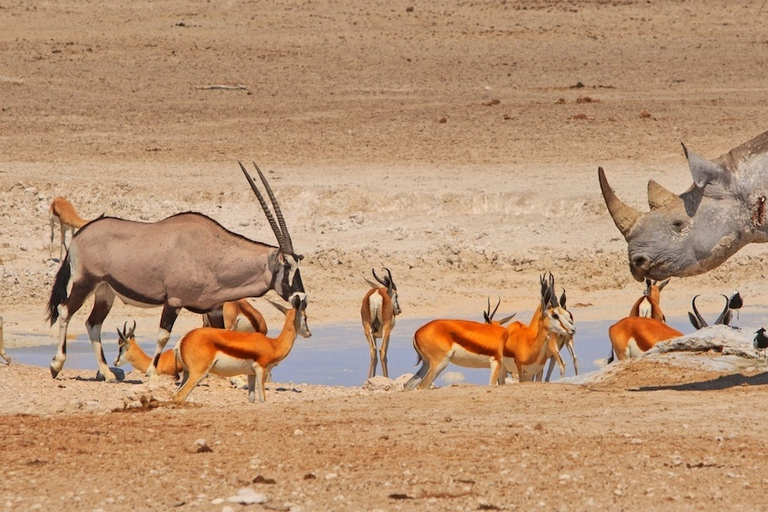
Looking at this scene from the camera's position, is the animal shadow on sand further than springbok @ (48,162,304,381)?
No

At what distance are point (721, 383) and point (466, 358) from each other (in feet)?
9.45

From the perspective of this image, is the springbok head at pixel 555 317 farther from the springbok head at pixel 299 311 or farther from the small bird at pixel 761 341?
the springbok head at pixel 299 311

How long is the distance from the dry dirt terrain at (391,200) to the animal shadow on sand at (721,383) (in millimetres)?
51

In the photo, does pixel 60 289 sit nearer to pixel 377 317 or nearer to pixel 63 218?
pixel 377 317

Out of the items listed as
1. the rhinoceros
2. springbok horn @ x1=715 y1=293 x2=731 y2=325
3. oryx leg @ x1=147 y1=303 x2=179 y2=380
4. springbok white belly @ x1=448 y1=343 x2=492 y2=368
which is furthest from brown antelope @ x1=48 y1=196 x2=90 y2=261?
the rhinoceros

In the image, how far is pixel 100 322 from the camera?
14.2 meters

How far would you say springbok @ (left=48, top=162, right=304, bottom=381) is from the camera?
550 inches

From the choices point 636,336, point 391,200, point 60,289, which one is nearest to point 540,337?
point 636,336

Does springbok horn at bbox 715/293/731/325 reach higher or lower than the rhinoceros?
lower

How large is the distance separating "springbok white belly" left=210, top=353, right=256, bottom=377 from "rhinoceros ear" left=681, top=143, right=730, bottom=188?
423 centimetres

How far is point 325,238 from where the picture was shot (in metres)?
23.0

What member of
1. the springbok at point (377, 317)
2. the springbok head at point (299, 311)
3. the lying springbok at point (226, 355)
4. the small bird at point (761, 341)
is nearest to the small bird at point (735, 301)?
the small bird at point (761, 341)

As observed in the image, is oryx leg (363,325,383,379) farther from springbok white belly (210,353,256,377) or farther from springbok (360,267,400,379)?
springbok white belly (210,353,256,377)

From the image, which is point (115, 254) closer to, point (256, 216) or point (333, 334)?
point (333, 334)
